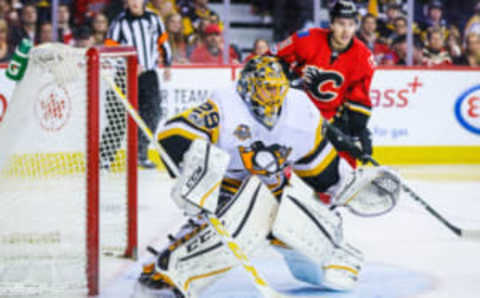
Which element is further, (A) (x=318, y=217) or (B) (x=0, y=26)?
(B) (x=0, y=26)

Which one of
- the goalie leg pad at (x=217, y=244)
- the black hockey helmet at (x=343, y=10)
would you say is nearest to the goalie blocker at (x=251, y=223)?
the goalie leg pad at (x=217, y=244)

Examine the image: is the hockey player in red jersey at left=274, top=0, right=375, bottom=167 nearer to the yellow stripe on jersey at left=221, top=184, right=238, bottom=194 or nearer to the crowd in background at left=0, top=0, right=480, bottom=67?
the yellow stripe on jersey at left=221, top=184, right=238, bottom=194

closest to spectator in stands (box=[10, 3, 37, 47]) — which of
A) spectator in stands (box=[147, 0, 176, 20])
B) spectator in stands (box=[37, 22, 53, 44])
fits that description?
spectator in stands (box=[37, 22, 53, 44])

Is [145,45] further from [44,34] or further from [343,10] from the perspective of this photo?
[343,10]

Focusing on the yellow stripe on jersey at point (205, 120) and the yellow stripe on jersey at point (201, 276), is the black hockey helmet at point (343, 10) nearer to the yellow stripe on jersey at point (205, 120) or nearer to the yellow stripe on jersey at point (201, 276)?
the yellow stripe on jersey at point (205, 120)

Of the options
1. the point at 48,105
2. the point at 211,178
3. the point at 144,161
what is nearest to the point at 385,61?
the point at 144,161

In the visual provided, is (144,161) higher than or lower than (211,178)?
lower

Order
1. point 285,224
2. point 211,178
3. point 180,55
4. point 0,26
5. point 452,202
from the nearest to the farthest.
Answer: point 211,178 → point 285,224 → point 452,202 → point 0,26 → point 180,55

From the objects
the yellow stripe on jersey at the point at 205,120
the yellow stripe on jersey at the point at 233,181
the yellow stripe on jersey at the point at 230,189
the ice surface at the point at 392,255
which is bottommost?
the ice surface at the point at 392,255

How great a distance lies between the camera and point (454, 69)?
7.12m

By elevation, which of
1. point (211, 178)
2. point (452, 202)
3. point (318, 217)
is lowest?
point (452, 202)

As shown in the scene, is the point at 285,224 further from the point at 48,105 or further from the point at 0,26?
the point at 0,26

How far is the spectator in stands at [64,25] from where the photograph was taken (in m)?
6.57

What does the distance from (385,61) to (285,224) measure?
450cm
